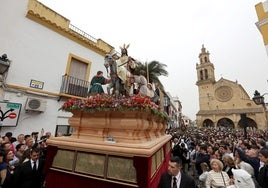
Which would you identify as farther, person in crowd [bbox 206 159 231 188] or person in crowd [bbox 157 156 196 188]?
person in crowd [bbox 206 159 231 188]

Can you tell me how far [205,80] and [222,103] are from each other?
34.1 feet

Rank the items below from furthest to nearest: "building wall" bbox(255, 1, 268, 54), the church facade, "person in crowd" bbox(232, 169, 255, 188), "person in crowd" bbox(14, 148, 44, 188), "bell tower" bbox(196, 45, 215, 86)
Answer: "bell tower" bbox(196, 45, 215, 86), the church facade, "building wall" bbox(255, 1, 268, 54), "person in crowd" bbox(14, 148, 44, 188), "person in crowd" bbox(232, 169, 255, 188)

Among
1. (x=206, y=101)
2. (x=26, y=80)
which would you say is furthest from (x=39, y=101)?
(x=206, y=101)

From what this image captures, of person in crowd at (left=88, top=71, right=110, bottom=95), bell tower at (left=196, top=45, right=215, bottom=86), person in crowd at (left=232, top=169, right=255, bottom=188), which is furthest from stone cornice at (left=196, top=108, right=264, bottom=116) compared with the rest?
person in crowd at (left=88, top=71, right=110, bottom=95)

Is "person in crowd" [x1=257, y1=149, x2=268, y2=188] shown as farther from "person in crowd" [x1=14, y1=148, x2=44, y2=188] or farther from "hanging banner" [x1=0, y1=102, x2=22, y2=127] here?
"hanging banner" [x1=0, y1=102, x2=22, y2=127]

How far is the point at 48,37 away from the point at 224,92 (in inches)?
2296

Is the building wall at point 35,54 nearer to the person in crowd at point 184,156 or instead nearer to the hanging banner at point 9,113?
the hanging banner at point 9,113

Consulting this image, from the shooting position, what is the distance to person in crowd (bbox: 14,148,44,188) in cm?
290

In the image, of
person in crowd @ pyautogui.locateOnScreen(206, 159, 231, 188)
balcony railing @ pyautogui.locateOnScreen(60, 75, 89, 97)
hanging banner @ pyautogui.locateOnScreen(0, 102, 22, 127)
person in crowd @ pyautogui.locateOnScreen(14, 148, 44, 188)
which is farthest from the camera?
balcony railing @ pyautogui.locateOnScreen(60, 75, 89, 97)

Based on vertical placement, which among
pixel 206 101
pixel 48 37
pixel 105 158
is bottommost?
pixel 105 158

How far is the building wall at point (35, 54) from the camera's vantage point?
714 centimetres

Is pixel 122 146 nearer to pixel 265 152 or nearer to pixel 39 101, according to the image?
pixel 265 152

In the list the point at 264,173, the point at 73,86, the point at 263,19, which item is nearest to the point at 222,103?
the point at 263,19

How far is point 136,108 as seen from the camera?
301cm
